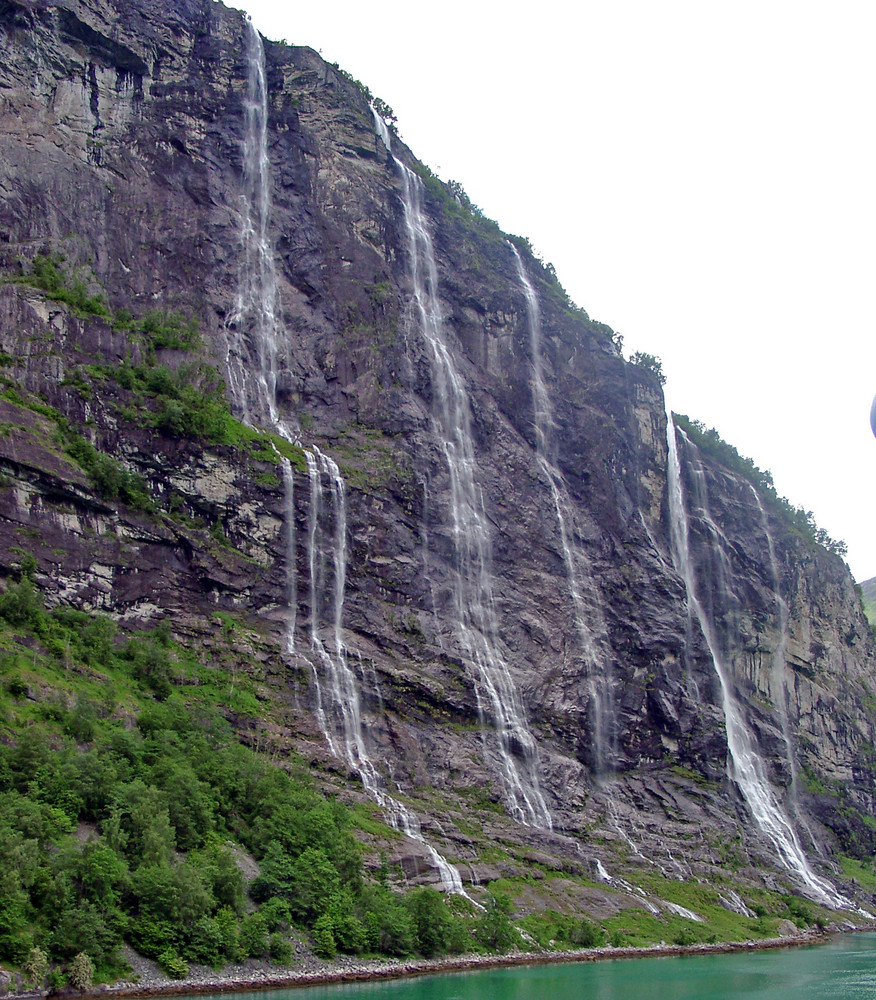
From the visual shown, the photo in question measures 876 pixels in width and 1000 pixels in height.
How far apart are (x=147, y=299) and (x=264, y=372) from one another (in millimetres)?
8441

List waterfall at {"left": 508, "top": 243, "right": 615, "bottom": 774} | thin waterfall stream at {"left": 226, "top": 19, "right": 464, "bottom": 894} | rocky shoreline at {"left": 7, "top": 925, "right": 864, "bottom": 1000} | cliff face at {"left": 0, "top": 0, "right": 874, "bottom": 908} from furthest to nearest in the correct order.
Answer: waterfall at {"left": 508, "top": 243, "right": 615, "bottom": 774}, cliff face at {"left": 0, "top": 0, "right": 874, "bottom": 908}, thin waterfall stream at {"left": 226, "top": 19, "right": 464, "bottom": 894}, rocky shoreline at {"left": 7, "top": 925, "right": 864, "bottom": 1000}

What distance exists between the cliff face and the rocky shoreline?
20.5 feet

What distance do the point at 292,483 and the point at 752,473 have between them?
48.7 meters

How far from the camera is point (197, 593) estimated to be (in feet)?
175

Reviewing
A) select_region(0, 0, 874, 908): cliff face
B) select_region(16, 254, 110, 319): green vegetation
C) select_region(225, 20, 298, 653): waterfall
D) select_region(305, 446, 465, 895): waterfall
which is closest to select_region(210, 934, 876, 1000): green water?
select_region(305, 446, 465, 895): waterfall

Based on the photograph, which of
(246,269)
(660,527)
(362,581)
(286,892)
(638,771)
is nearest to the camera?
(286,892)

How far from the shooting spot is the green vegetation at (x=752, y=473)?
3514 inches

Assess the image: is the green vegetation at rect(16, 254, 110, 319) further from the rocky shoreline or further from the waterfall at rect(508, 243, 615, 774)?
the rocky shoreline

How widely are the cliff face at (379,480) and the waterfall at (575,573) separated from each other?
0.24m

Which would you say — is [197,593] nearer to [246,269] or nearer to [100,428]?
[100,428]

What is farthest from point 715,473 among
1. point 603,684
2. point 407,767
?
point 407,767

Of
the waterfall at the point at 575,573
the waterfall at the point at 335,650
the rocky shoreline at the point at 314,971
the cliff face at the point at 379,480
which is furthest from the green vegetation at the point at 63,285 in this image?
the rocky shoreline at the point at 314,971

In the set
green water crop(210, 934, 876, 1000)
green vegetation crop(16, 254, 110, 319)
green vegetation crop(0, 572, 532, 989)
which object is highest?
green vegetation crop(16, 254, 110, 319)

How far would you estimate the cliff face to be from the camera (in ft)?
175
